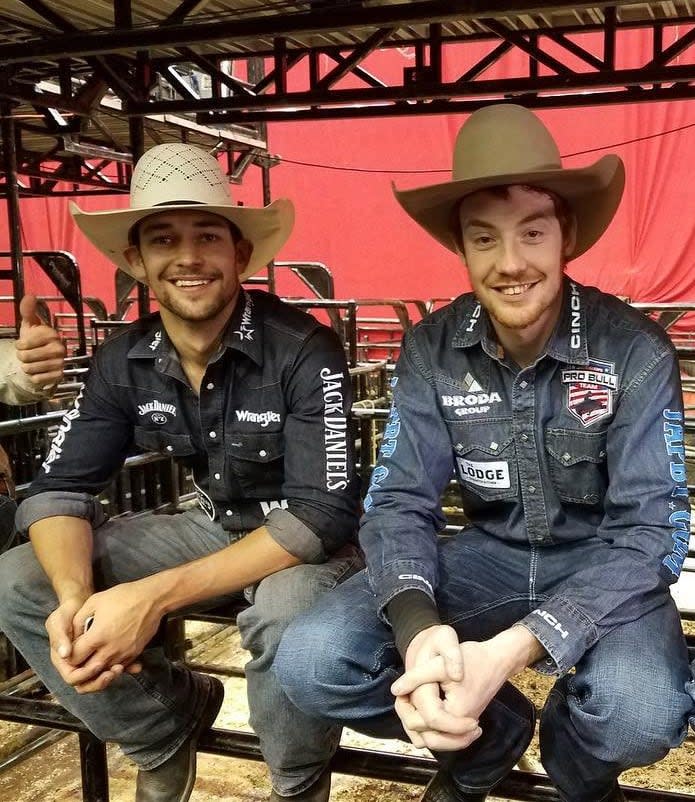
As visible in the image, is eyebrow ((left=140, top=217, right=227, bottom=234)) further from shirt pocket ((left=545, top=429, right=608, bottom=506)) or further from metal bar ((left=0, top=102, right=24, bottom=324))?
metal bar ((left=0, top=102, right=24, bottom=324))

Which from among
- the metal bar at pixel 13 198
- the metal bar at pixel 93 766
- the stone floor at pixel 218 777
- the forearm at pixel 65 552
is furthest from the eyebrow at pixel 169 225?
the metal bar at pixel 13 198

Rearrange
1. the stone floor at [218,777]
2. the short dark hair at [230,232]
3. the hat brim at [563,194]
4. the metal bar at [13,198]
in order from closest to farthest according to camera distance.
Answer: the hat brim at [563,194] < the short dark hair at [230,232] < the stone floor at [218,777] < the metal bar at [13,198]

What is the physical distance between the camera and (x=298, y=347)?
6.48ft

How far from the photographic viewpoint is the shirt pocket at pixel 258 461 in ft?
6.51

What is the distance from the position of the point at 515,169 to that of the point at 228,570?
0.97 meters

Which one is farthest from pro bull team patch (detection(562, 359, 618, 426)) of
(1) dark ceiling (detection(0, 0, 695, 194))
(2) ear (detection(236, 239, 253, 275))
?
(1) dark ceiling (detection(0, 0, 695, 194))

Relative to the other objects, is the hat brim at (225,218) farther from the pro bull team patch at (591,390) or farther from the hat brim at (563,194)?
the pro bull team patch at (591,390)

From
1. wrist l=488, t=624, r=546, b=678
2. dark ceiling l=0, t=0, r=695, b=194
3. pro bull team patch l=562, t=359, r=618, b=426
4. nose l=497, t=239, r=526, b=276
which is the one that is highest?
dark ceiling l=0, t=0, r=695, b=194

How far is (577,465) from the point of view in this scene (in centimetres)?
168

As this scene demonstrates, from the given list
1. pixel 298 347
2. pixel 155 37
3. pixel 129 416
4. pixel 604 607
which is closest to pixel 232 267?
pixel 298 347

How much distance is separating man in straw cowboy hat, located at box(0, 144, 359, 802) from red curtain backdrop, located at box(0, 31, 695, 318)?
835 cm

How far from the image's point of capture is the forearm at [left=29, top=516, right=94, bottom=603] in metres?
1.78

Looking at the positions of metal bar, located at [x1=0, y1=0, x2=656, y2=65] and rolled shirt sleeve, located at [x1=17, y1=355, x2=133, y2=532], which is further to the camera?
metal bar, located at [x1=0, y1=0, x2=656, y2=65]

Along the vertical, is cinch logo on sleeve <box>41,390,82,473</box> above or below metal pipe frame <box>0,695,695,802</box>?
above
